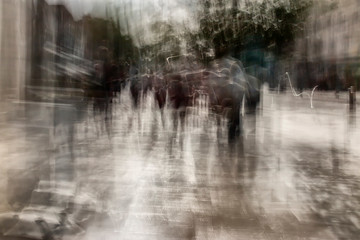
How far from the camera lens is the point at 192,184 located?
3707 mm

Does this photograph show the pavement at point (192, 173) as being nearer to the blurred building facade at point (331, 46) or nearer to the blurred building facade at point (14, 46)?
the blurred building facade at point (14, 46)

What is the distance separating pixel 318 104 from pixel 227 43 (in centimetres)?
351

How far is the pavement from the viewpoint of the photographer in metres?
2.66

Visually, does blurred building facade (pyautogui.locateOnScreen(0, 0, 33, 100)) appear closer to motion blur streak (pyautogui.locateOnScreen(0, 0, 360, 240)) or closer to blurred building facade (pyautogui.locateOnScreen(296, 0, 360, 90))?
motion blur streak (pyautogui.locateOnScreen(0, 0, 360, 240))

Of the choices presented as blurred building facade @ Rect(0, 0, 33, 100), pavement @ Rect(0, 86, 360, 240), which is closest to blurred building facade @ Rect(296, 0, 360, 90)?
pavement @ Rect(0, 86, 360, 240)

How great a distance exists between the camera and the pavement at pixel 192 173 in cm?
266

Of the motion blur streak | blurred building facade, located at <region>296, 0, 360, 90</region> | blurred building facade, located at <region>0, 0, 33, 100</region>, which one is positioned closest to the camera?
the motion blur streak

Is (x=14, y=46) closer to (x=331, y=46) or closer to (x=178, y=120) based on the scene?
(x=178, y=120)

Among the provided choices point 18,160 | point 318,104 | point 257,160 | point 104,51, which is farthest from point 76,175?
point 318,104

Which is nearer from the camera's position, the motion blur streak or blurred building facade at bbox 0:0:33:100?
the motion blur streak

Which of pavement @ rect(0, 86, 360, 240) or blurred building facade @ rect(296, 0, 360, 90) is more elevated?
blurred building facade @ rect(296, 0, 360, 90)

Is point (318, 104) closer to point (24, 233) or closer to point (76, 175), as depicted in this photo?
point (76, 175)

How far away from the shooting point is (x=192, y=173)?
4.12 m

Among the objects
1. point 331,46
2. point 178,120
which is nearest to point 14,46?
point 178,120
